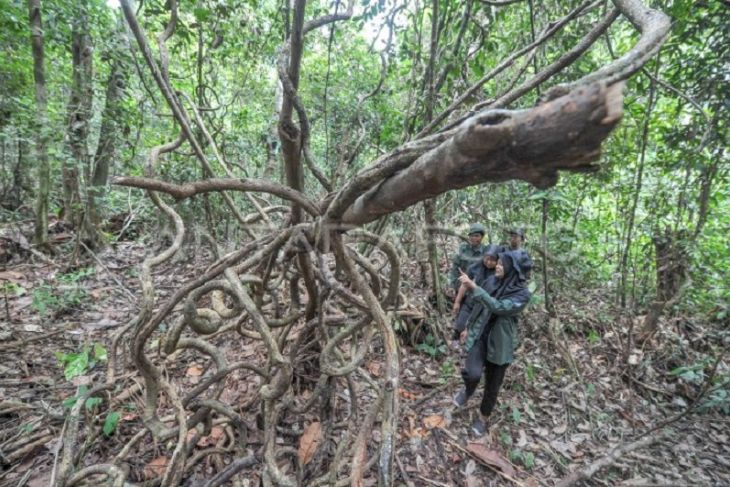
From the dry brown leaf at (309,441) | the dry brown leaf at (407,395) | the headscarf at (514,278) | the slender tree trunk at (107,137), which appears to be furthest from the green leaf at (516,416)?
the slender tree trunk at (107,137)

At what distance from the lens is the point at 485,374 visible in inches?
118

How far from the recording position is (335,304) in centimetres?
278

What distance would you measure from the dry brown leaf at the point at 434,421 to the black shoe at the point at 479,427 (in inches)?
10.0

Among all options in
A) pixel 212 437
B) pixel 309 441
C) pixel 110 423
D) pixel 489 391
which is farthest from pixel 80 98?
pixel 489 391

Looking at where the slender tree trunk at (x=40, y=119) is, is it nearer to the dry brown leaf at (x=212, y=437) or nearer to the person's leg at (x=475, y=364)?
the dry brown leaf at (x=212, y=437)

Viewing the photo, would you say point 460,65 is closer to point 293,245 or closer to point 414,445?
point 293,245

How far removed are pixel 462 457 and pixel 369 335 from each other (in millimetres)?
1625

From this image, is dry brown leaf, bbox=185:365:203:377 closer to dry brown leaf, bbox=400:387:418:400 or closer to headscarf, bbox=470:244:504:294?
dry brown leaf, bbox=400:387:418:400

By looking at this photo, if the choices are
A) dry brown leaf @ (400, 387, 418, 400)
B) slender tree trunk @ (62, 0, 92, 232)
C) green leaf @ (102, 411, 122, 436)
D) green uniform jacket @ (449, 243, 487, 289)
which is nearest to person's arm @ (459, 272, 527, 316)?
green uniform jacket @ (449, 243, 487, 289)

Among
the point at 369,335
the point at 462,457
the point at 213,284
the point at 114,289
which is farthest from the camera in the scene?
the point at 114,289

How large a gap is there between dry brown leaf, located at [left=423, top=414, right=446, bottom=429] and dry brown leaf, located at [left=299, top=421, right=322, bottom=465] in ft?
3.30

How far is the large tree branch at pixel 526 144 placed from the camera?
52cm

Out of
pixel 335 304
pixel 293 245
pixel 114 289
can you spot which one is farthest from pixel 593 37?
pixel 114 289

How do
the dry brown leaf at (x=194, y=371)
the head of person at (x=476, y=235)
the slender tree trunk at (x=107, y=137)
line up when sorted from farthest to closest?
the slender tree trunk at (x=107, y=137) < the head of person at (x=476, y=235) < the dry brown leaf at (x=194, y=371)
